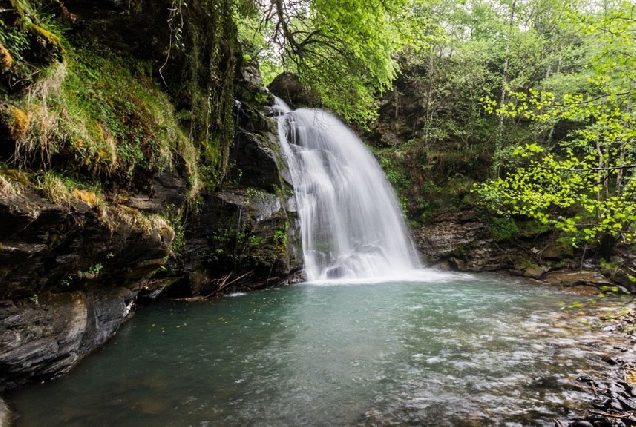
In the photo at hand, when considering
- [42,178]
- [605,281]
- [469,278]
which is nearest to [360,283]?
[469,278]

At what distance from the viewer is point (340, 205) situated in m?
15.0

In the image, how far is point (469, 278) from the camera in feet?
43.8

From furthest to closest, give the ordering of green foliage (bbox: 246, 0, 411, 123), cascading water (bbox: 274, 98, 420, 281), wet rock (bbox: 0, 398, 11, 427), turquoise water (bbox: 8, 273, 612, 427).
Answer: cascading water (bbox: 274, 98, 420, 281), green foliage (bbox: 246, 0, 411, 123), turquoise water (bbox: 8, 273, 612, 427), wet rock (bbox: 0, 398, 11, 427)

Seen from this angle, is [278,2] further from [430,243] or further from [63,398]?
[430,243]

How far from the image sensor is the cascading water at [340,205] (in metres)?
13.4

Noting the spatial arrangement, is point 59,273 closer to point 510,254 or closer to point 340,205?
point 340,205

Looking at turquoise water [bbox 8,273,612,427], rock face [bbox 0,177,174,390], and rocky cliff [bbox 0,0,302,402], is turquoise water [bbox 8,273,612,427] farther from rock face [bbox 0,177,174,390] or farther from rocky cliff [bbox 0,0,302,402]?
rocky cliff [bbox 0,0,302,402]

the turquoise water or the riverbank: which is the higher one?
the riverbank

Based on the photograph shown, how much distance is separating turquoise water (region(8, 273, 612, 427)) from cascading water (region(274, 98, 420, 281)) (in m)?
5.23

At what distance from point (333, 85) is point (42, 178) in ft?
28.0

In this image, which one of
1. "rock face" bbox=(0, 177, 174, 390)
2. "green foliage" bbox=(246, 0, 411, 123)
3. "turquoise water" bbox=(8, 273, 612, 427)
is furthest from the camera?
"green foliage" bbox=(246, 0, 411, 123)

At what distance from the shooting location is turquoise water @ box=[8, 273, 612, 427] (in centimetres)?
378

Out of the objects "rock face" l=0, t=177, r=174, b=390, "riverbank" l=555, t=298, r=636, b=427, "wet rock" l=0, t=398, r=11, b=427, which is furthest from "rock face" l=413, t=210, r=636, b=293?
"wet rock" l=0, t=398, r=11, b=427

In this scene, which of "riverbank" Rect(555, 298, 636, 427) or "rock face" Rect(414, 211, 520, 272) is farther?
"rock face" Rect(414, 211, 520, 272)
